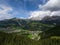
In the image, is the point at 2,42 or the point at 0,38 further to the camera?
the point at 0,38

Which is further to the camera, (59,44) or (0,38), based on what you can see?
(0,38)

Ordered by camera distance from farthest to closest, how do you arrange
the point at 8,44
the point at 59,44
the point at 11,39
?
1. the point at 11,39
2. the point at 8,44
3. the point at 59,44

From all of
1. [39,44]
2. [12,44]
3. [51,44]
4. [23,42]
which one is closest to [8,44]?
[12,44]

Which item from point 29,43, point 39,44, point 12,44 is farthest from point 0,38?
point 39,44

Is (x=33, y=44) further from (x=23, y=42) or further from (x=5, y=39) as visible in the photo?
(x=5, y=39)

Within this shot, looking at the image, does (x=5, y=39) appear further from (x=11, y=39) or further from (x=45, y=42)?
(x=45, y=42)

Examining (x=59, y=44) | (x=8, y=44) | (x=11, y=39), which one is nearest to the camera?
(x=59, y=44)

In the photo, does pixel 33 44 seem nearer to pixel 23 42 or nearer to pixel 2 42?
pixel 23 42
